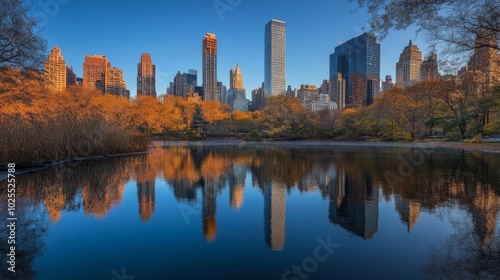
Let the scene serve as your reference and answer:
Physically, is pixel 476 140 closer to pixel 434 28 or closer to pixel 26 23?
pixel 434 28

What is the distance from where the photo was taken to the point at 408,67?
91.6 m

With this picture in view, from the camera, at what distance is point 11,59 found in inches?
680

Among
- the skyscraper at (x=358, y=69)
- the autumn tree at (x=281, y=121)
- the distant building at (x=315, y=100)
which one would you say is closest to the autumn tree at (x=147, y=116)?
the autumn tree at (x=281, y=121)

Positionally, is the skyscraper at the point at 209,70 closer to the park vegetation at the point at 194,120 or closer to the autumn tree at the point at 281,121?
the park vegetation at the point at 194,120

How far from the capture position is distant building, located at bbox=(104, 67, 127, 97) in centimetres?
11824

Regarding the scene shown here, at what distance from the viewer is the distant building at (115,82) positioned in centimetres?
Result: 11824

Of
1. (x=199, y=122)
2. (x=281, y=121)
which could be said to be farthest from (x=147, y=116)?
(x=281, y=121)

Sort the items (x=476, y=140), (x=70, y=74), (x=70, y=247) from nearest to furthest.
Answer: (x=70, y=247) → (x=476, y=140) → (x=70, y=74)

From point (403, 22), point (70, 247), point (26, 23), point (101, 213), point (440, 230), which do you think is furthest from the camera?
point (26, 23)

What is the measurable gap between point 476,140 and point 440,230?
31.3m

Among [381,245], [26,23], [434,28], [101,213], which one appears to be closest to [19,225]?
[101,213]

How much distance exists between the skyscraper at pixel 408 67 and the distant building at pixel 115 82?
4218 inches

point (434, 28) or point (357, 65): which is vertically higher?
point (357, 65)

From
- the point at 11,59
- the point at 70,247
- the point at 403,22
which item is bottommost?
the point at 70,247
